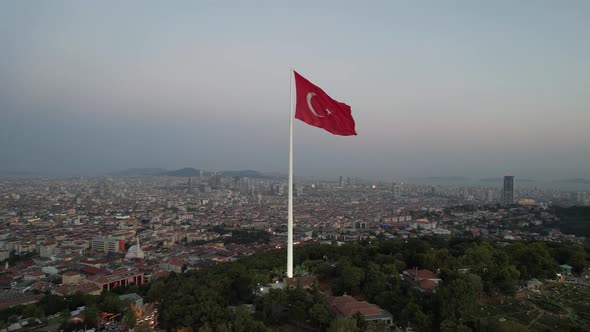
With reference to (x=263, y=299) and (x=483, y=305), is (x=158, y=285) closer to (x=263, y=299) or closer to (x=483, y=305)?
(x=263, y=299)

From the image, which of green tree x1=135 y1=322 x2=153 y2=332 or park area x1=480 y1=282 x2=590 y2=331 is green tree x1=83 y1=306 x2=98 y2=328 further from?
park area x1=480 y1=282 x2=590 y2=331

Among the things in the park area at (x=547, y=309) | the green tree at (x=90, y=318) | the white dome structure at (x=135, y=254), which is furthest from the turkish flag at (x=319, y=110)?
the white dome structure at (x=135, y=254)

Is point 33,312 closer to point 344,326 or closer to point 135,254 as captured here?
point 344,326

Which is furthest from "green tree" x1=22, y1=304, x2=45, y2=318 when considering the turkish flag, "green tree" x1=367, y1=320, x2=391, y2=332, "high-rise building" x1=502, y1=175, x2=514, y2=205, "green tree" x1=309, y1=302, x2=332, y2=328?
"high-rise building" x1=502, y1=175, x2=514, y2=205

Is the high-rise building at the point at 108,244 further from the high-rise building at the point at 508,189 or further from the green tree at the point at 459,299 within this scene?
the high-rise building at the point at 508,189

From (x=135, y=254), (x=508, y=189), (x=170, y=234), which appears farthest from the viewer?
(x=508, y=189)

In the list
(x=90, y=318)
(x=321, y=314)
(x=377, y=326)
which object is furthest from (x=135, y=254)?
(x=377, y=326)
